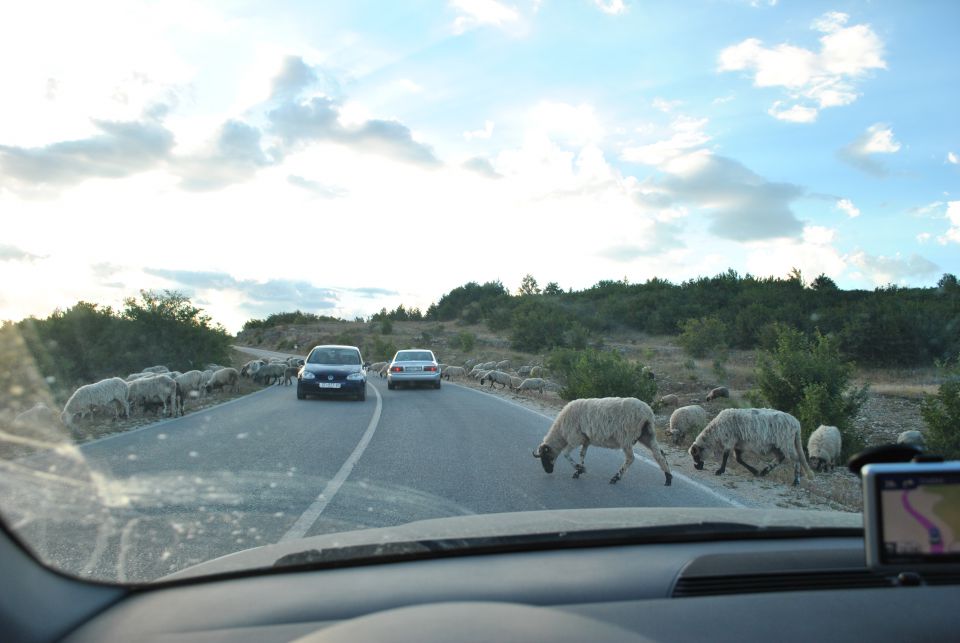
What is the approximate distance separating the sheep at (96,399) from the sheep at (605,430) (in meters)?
10.8

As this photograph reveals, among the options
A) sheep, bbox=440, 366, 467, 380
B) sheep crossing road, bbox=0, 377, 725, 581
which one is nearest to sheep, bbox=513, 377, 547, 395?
sheep, bbox=440, 366, 467, 380

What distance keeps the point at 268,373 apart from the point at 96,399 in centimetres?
1553

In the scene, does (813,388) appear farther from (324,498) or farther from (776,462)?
(324,498)

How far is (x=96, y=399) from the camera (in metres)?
15.4

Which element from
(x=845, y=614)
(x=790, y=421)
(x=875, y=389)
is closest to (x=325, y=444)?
(x=790, y=421)

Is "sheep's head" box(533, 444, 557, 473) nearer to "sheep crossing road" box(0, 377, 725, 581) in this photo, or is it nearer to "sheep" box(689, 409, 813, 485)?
"sheep crossing road" box(0, 377, 725, 581)

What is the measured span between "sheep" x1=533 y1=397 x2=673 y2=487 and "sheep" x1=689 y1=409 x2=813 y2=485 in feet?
5.05

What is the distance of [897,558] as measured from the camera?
60.6 inches

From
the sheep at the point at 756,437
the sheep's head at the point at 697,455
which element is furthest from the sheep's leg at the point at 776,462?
the sheep's head at the point at 697,455

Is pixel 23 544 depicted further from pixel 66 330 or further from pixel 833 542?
pixel 66 330

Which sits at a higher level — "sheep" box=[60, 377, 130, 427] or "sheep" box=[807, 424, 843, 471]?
"sheep" box=[60, 377, 130, 427]

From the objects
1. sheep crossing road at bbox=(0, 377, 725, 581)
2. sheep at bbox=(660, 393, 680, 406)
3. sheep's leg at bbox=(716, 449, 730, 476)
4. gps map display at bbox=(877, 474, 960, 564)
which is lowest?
sheep at bbox=(660, 393, 680, 406)

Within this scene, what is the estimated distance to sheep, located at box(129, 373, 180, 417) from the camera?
16828mm

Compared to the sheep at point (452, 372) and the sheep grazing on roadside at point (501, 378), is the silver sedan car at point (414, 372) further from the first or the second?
the sheep at point (452, 372)
